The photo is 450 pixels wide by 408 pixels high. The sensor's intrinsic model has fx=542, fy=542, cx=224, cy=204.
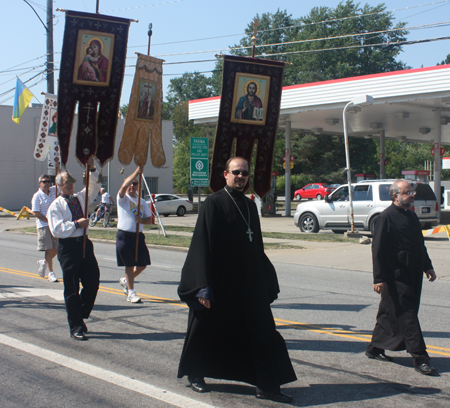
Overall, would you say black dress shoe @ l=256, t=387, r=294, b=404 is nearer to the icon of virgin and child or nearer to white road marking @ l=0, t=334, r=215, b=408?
white road marking @ l=0, t=334, r=215, b=408

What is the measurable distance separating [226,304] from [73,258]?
98.2 inches

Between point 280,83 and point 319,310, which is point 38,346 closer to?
point 319,310

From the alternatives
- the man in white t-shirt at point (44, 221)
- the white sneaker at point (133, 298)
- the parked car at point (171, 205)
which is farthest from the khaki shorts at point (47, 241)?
the parked car at point (171, 205)

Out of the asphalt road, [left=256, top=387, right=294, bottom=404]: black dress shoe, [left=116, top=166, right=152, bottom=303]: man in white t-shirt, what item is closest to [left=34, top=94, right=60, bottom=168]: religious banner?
the asphalt road

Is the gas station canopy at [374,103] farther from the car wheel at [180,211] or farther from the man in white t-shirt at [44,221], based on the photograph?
the man in white t-shirt at [44,221]

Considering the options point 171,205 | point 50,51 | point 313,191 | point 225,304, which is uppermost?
point 50,51

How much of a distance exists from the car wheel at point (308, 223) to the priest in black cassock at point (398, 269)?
46.9 feet

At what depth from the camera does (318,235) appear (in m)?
18.3

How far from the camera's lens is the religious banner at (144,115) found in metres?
7.47

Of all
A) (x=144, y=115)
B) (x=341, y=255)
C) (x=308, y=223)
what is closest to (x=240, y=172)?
(x=144, y=115)

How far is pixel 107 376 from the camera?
4.89m

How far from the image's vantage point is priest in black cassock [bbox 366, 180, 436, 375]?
5.08 metres

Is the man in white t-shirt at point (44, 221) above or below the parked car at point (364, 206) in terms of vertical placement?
below

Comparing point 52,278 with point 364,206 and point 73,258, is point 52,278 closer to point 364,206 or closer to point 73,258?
point 73,258
